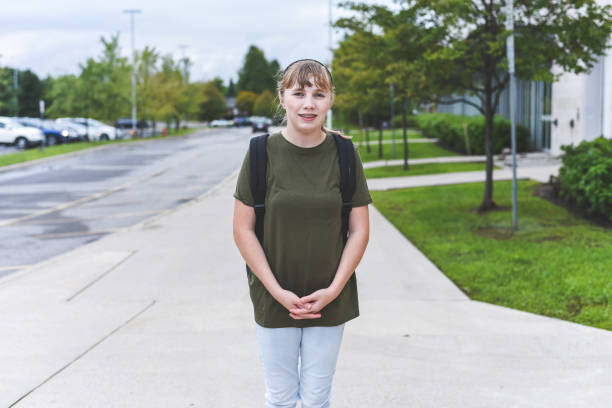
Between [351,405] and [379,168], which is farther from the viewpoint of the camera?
[379,168]

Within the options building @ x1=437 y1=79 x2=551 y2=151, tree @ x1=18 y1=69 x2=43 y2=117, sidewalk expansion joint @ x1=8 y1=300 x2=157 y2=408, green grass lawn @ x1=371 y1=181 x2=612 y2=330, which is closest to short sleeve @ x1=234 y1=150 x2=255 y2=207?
sidewalk expansion joint @ x1=8 y1=300 x2=157 y2=408

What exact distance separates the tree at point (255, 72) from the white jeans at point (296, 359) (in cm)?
13881

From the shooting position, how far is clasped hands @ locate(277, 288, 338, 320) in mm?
2932

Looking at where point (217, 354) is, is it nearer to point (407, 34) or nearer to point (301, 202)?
point (301, 202)

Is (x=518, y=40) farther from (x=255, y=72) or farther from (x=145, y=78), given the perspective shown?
(x=255, y=72)

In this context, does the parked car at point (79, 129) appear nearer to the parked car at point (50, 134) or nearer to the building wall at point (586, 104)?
the parked car at point (50, 134)

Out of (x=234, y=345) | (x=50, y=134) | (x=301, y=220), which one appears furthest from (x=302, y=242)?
(x=50, y=134)

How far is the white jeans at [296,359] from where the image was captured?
307cm

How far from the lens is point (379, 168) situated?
22.4m

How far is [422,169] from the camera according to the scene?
67.8ft

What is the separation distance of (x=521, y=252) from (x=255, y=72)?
451 feet

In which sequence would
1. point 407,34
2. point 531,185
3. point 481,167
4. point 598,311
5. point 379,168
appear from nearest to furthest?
point 598,311
point 407,34
point 531,185
point 481,167
point 379,168

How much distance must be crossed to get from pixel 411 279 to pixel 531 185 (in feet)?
26.5

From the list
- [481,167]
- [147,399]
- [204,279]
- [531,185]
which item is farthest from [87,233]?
[481,167]
